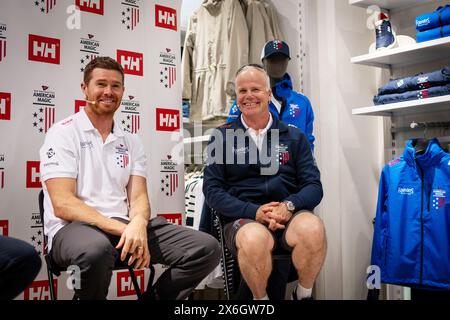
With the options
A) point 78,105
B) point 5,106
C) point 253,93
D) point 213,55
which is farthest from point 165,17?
point 5,106

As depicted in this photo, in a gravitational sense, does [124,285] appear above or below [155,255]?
below

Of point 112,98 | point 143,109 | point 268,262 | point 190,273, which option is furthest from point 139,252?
point 143,109

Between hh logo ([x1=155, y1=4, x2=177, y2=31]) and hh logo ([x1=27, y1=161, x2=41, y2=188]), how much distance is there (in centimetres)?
122

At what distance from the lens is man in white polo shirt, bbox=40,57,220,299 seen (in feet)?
6.61

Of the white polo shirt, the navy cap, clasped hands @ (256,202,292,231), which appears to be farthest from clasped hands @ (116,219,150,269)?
the navy cap

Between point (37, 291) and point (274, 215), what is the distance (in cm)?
135

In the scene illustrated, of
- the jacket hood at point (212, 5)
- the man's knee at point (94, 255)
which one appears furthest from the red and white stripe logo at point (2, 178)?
the jacket hood at point (212, 5)

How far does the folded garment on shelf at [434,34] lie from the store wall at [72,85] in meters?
1.57

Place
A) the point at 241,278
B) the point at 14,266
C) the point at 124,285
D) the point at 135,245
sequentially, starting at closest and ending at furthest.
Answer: the point at 14,266 < the point at 135,245 < the point at 241,278 < the point at 124,285

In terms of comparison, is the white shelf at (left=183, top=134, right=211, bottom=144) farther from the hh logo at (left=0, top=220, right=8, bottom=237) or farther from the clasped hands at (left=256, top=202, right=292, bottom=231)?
the hh logo at (left=0, top=220, right=8, bottom=237)

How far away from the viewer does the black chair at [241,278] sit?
7.98 ft

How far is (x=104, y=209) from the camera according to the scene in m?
2.33

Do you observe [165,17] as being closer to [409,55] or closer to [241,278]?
[409,55]

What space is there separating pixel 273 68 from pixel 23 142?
5.24 feet
